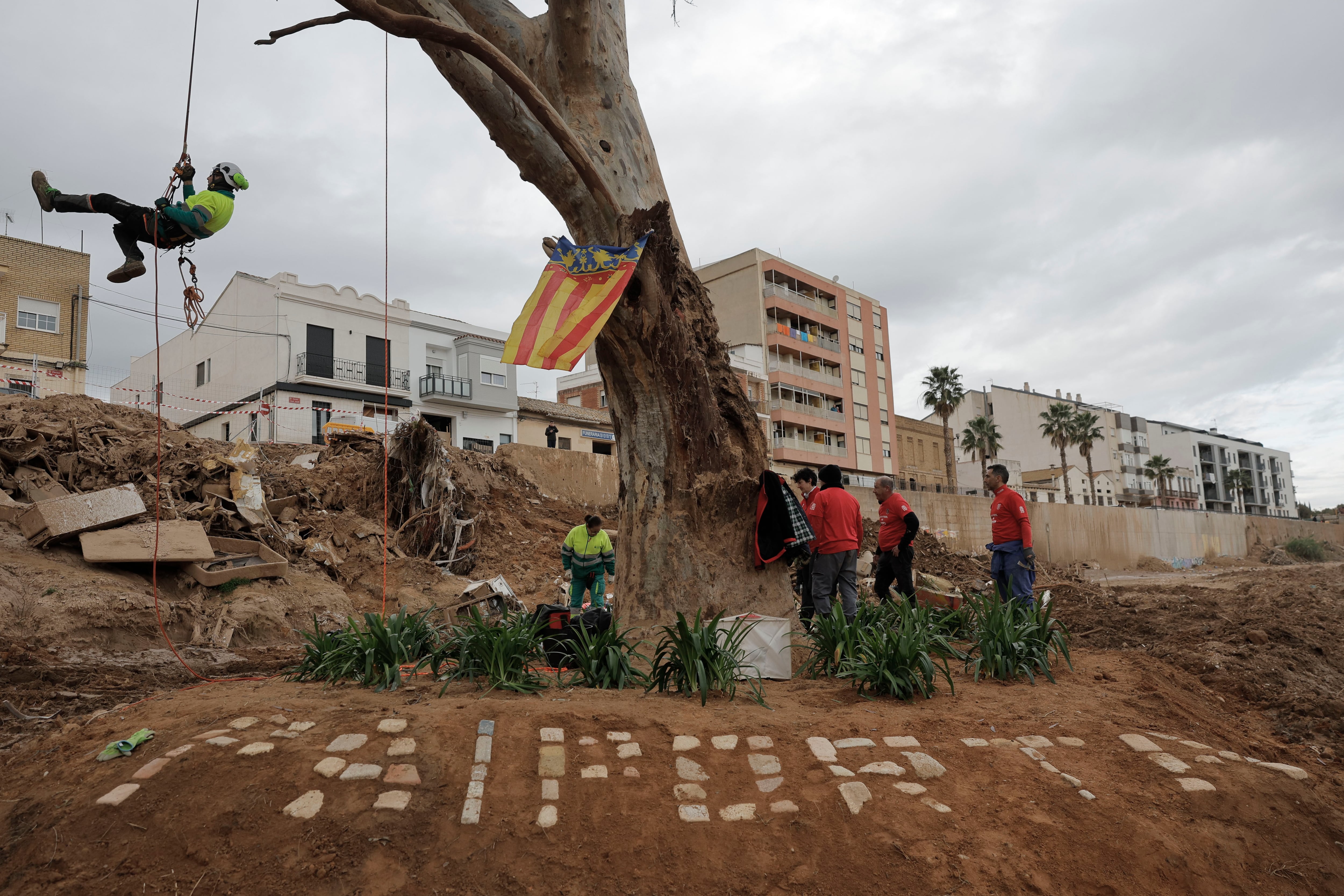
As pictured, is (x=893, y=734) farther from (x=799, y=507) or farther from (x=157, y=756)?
(x=157, y=756)

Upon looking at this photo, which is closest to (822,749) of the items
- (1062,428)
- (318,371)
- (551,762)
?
(551,762)

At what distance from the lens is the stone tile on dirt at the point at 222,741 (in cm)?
359

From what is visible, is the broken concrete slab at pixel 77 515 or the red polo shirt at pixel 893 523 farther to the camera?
the broken concrete slab at pixel 77 515

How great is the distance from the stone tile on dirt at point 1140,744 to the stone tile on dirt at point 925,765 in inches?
42.5

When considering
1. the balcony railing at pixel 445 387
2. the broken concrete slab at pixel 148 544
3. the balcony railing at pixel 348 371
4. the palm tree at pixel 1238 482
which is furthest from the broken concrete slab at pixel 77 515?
the palm tree at pixel 1238 482

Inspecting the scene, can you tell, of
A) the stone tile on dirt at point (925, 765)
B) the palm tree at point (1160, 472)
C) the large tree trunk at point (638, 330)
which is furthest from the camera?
the palm tree at point (1160, 472)

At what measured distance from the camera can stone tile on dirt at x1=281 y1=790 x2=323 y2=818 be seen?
3203 millimetres

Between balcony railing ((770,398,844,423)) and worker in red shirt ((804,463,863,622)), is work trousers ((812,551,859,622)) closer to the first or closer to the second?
worker in red shirt ((804,463,863,622))

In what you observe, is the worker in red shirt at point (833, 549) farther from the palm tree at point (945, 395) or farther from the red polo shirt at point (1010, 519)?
the palm tree at point (945, 395)

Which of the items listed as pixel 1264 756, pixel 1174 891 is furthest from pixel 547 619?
pixel 1264 756

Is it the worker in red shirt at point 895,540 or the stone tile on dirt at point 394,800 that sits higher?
the worker in red shirt at point 895,540

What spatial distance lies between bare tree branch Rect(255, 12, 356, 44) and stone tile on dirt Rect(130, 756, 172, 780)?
4.71 meters

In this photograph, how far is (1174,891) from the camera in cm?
310

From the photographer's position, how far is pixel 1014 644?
18.0ft
